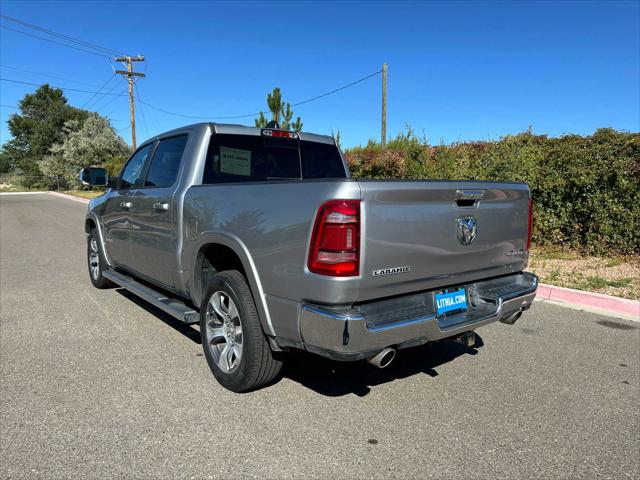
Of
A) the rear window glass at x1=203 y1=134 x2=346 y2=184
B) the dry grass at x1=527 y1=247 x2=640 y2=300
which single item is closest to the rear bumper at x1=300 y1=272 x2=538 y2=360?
the rear window glass at x1=203 y1=134 x2=346 y2=184

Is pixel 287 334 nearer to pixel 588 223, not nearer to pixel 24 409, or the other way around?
pixel 24 409

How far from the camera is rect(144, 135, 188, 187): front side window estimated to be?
4282 millimetres

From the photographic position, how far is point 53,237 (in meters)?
12.1

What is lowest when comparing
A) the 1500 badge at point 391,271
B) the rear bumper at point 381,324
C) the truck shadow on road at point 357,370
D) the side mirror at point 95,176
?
the truck shadow on road at point 357,370

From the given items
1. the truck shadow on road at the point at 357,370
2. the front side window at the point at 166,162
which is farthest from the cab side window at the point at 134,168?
the truck shadow on road at the point at 357,370

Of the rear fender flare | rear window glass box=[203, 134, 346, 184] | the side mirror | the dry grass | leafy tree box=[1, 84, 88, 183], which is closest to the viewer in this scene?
the rear fender flare

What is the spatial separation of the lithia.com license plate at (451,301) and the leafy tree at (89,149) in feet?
149

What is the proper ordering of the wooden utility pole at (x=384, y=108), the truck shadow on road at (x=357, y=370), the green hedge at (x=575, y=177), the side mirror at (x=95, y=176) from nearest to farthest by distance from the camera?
the truck shadow on road at (x=357, y=370) → the side mirror at (x=95, y=176) → the green hedge at (x=575, y=177) → the wooden utility pole at (x=384, y=108)

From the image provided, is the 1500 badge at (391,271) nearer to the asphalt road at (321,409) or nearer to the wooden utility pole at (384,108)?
the asphalt road at (321,409)

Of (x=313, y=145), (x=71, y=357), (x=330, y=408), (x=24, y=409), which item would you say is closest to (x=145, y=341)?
(x=71, y=357)

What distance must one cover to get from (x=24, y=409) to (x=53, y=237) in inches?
402

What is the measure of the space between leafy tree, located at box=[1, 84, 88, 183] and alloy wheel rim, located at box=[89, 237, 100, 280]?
2645 inches

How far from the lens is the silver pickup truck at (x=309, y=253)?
2.64m

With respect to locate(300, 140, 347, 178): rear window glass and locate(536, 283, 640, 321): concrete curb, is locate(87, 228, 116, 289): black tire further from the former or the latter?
locate(536, 283, 640, 321): concrete curb
